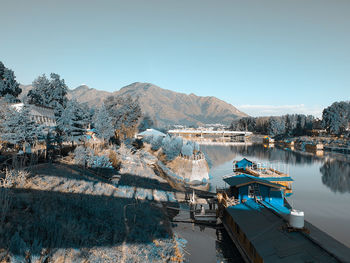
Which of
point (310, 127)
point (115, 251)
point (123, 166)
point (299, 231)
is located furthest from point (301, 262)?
point (310, 127)

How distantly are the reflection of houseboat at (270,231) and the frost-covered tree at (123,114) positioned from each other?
2928cm

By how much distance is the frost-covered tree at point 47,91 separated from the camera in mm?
53500

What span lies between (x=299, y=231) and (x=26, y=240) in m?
13.0

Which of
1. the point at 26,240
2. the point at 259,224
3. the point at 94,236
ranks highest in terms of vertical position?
the point at 26,240

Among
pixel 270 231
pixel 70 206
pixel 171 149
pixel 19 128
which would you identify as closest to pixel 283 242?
pixel 270 231

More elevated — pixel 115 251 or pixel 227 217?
pixel 115 251

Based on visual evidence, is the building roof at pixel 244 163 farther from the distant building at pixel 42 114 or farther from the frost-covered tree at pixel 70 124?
the distant building at pixel 42 114

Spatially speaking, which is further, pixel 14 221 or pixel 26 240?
pixel 14 221

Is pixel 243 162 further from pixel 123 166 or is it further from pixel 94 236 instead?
pixel 94 236

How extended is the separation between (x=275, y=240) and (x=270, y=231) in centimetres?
116

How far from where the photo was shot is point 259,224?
1587cm

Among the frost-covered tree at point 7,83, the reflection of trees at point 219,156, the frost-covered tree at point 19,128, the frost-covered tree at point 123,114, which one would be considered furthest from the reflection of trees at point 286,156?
the frost-covered tree at point 7,83

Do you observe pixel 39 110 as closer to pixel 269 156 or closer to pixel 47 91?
pixel 47 91

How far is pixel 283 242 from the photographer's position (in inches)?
500
